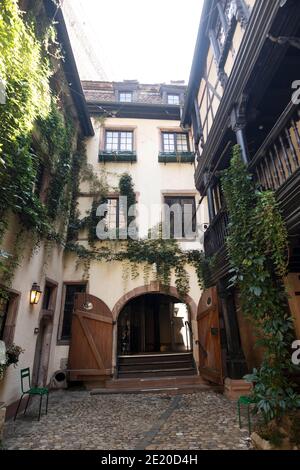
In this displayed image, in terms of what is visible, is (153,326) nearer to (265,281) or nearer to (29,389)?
(29,389)

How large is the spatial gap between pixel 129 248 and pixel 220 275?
314 cm

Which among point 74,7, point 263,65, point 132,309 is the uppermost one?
point 74,7

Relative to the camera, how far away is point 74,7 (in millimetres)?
11352

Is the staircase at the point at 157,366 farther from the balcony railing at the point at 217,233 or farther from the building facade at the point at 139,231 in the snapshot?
the balcony railing at the point at 217,233

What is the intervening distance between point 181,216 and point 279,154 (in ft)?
17.5

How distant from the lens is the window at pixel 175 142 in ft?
32.2

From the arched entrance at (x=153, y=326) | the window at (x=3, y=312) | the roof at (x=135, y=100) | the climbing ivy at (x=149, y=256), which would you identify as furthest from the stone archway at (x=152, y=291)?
the roof at (x=135, y=100)

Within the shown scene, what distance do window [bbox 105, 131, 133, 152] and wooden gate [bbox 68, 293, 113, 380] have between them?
18.3 ft

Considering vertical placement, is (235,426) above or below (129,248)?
below

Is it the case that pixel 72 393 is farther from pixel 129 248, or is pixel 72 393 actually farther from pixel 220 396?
pixel 129 248

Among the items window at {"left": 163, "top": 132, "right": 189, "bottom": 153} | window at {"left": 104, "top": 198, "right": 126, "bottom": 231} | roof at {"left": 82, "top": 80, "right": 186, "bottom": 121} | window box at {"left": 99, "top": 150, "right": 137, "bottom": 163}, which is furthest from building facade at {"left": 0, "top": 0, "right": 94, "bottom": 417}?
window at {"left": 163, "top": 132, "right": 189, "bottom": 153}

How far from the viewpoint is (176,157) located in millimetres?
9289

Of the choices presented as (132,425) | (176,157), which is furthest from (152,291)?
(176,157)
